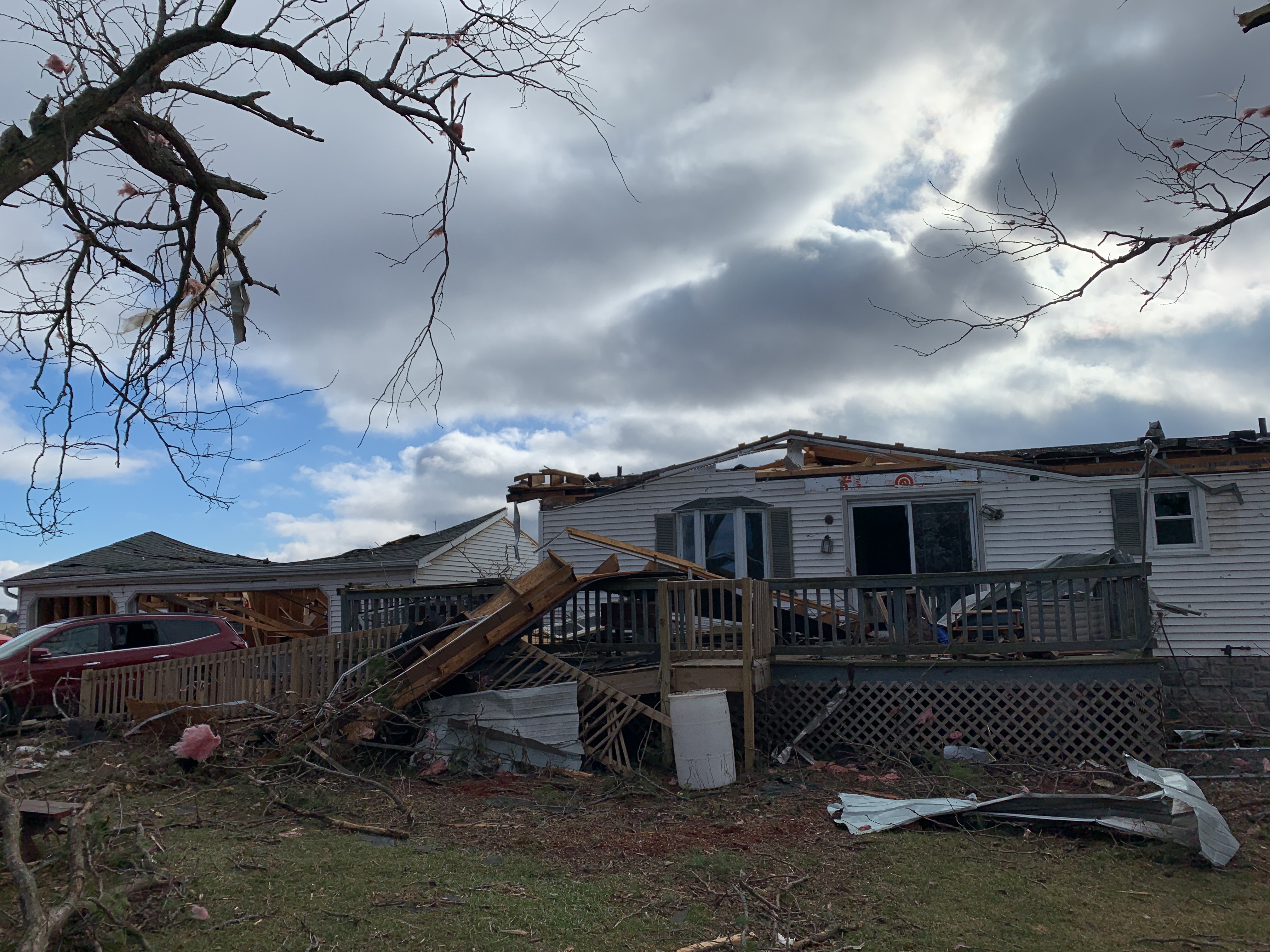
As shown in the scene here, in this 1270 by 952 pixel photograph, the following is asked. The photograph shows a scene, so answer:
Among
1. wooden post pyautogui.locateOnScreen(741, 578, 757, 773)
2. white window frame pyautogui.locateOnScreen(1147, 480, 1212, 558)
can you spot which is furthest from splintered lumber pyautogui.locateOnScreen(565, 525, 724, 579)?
white window frame pyautogui.locateOnScreen(1147, 480, 1212, 558)

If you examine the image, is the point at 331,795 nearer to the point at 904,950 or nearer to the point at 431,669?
the point at 431,669

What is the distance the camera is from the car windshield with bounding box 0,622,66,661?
12352mm

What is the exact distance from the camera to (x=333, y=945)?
4.13 m

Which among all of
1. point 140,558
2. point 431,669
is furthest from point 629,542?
point 140,558

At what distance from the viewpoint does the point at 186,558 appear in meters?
22.9

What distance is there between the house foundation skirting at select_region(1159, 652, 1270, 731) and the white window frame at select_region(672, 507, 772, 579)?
5.90 metres

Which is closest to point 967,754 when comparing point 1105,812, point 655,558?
point 1105,812

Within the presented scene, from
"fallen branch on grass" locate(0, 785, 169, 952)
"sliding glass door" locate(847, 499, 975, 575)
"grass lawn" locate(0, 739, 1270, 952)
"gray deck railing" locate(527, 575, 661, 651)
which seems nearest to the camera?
"fallen branch on grass" locate(0, 785, 169, 952)

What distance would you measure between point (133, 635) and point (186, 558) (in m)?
9.95

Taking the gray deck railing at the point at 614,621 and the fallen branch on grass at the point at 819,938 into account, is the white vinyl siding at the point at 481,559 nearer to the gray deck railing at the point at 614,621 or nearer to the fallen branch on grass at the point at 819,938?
the gray deck railing at the point at 614,621

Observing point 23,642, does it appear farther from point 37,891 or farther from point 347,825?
point 37,891

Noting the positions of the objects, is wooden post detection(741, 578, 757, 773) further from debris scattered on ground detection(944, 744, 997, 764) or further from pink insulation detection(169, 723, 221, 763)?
pink insulation detection(169, 723, 221, 763)

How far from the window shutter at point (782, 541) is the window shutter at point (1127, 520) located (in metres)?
4.84

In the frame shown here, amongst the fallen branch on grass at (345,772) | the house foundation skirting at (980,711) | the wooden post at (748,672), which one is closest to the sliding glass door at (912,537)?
the house foundation skirting at (980,711)
